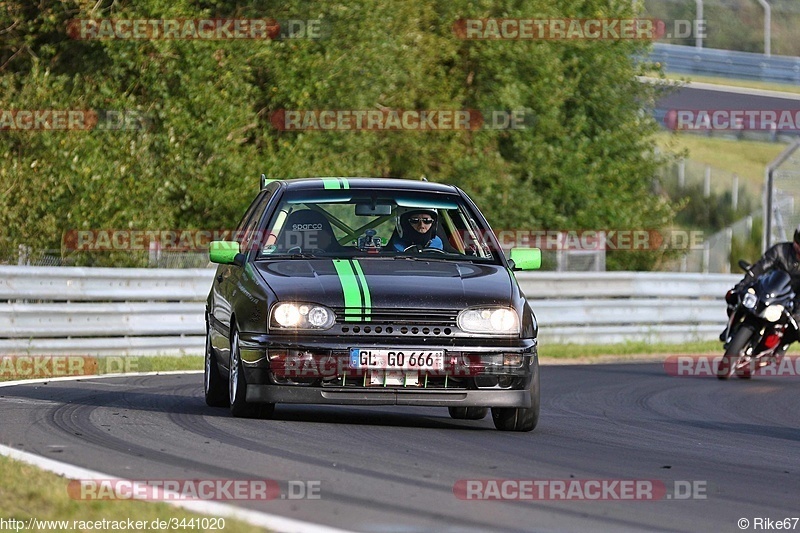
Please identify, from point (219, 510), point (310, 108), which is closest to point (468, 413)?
point (219, 510)

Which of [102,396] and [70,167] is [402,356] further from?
[70,167]

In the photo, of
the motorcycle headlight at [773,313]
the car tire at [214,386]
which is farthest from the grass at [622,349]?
the car tire at [214,386]

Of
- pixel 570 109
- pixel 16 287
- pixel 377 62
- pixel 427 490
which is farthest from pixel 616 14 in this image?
pixel 427 490

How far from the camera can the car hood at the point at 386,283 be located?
877 cm

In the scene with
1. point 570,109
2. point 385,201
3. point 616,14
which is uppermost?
point 616,14

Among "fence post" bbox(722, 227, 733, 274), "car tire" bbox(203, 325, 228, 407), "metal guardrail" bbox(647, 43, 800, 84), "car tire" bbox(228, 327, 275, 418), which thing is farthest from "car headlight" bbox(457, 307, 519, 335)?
"metal guardrail" bbox(647, 43, 800, 84)

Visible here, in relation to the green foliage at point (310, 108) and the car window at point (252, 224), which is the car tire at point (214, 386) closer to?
the car window at point (252, 224)

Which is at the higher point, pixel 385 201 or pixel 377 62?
pixel 377 62

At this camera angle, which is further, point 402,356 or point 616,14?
point 616,14

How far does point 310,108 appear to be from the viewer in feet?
79.2

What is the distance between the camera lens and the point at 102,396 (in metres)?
11.0

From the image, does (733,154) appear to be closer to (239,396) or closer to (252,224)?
(252,224)

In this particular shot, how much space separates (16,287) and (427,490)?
9412 millimetres

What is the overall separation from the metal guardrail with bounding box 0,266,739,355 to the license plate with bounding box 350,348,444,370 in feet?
23.2
